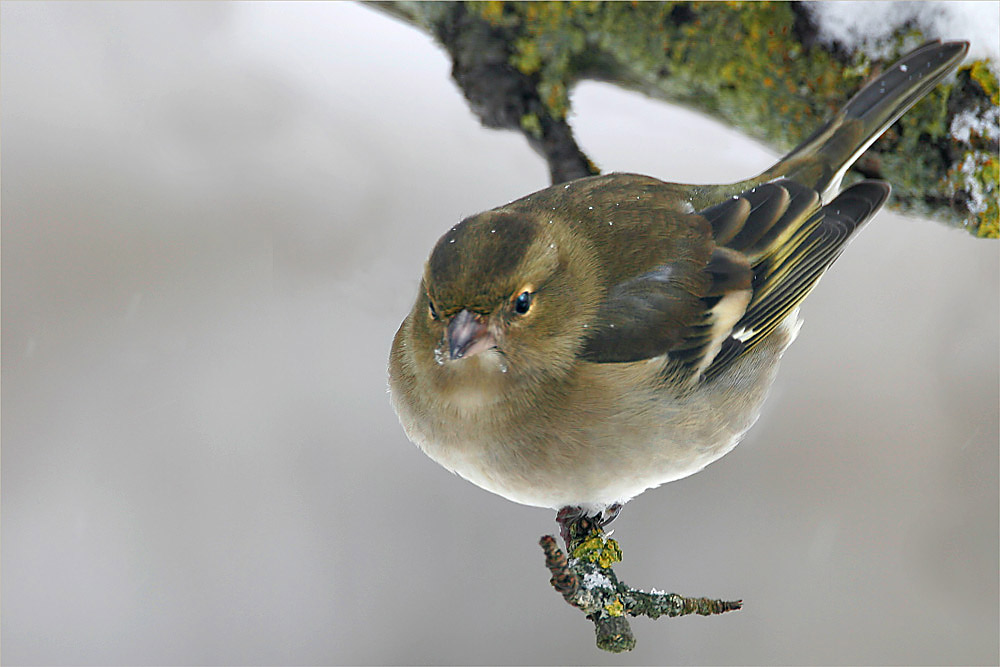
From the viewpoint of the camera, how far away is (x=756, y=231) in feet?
9.27

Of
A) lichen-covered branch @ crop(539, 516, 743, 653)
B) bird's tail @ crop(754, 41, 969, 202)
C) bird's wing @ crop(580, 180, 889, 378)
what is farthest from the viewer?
bird's tail @ crop(754, 41, 969, 202)

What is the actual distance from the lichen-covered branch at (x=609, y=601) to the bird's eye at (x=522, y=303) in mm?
659

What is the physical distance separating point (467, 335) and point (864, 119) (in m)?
1.64

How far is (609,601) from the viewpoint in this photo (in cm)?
227

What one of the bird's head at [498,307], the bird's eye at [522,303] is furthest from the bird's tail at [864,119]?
the bird's eye at [522,303]

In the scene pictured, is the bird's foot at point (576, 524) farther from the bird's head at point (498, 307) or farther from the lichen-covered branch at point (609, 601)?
the bird's head at point (498, 307)

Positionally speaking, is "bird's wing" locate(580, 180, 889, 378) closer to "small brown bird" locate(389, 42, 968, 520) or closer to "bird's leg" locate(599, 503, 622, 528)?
"small brown bird" locate(389, 42, 968, 520)

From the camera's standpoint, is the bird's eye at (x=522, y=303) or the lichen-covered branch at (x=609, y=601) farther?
the bird's eye at (x=522, y=303)

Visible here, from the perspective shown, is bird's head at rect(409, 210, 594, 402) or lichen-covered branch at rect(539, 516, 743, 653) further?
bird's head at rect(409, 210, 594, 402)

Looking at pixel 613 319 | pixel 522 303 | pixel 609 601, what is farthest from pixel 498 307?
pixel 609 601

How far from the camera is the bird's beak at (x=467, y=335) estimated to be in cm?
214

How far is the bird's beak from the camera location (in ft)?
7.04

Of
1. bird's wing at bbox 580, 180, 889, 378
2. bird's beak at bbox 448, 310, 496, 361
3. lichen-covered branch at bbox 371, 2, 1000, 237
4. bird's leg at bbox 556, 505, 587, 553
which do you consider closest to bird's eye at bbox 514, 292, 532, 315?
bird's beak at bbox 448, 310, 496, 361

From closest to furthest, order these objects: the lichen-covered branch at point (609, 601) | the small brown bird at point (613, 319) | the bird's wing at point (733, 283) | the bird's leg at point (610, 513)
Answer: the lichen-covered branch at point (609, 601) < the small brown bird at point (613, 319) < the bird's wing at point (733, 283) < the bird's leg at point (610, 513)
